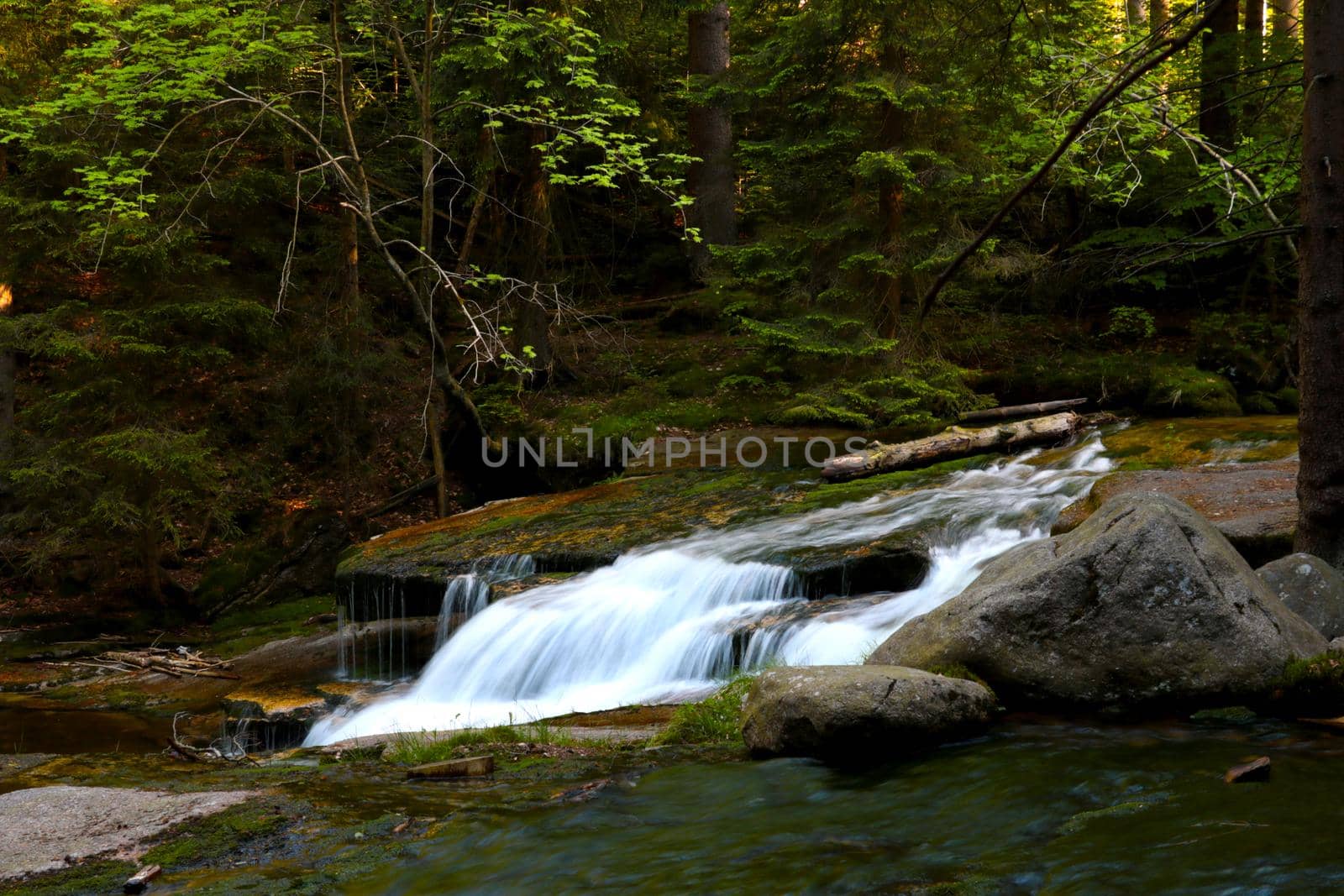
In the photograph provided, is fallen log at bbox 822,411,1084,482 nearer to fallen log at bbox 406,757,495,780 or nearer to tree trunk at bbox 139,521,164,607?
fallen log at bbox 406,757,495,780

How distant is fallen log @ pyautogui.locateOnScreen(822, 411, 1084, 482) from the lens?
1261 cm

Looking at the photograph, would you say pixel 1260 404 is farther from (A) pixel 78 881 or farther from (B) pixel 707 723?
(A) pixel 78 881

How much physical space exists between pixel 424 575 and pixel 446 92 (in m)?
8.95

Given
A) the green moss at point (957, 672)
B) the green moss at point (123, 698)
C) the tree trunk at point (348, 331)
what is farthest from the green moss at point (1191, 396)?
the green moss at point (123, 698)

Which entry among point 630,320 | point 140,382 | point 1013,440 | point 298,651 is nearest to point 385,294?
point 630,320

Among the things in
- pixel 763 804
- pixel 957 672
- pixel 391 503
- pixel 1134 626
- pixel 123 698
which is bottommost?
pixel 123 698

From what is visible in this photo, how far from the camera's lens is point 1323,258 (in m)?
5.96

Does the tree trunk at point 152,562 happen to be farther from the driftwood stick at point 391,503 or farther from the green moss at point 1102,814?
the green moss at point 1102,814

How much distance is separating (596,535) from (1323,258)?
750 centimetres

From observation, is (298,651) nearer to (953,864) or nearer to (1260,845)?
(953,864)

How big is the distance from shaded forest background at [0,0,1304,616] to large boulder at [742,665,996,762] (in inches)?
294

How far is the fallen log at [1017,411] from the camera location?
14391 mm

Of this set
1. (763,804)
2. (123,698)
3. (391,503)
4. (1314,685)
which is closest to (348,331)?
(391,503)

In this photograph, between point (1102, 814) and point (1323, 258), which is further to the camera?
point (1323, 258)
